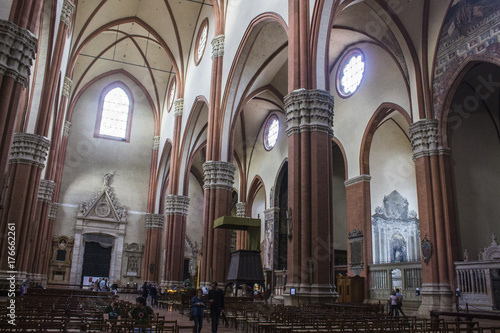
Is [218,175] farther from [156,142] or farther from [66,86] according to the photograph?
[156,142]

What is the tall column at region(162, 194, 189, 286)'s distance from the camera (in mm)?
26688

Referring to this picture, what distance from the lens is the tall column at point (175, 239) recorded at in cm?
2669

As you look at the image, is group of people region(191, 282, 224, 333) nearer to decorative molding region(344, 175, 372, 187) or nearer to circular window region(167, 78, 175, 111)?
decorative molding region(344, 175, 372, 187)

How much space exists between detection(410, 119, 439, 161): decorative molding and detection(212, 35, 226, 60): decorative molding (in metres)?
10.2

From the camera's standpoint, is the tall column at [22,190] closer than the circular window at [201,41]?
Yes

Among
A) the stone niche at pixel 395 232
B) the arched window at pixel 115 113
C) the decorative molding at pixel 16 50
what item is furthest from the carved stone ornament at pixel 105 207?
the decorative molding at pixel 16 50

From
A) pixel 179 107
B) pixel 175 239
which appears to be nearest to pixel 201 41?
pixel 179 107

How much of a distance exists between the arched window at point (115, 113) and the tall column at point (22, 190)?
1837 centimetres

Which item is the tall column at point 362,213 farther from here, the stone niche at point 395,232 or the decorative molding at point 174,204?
the decorative molding at point 174,204

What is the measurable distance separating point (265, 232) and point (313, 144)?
1822 centimetres

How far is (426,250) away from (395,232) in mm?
6269

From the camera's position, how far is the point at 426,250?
613 inches

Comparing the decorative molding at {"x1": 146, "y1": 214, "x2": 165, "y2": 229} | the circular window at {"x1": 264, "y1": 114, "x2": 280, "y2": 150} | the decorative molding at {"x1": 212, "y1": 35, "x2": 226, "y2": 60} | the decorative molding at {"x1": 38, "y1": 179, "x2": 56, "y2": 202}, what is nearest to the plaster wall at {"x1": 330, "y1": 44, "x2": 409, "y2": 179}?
the circular window at {"x1": 264, "y1": 114, "x2": 280, "y2": 150}

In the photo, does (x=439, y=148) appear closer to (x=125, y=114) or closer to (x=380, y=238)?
(x=380, y=238)
